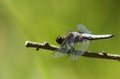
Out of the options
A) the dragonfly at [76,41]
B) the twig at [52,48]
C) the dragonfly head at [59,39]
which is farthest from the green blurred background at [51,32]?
the twig at [52,48]

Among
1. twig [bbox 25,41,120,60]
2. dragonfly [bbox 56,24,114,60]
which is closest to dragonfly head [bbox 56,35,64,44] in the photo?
dragonfly [bbox 56,24,114,60]

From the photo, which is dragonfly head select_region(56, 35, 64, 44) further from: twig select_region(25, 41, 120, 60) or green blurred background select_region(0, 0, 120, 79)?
green blurred background select_region(0, 0, 120, 79)

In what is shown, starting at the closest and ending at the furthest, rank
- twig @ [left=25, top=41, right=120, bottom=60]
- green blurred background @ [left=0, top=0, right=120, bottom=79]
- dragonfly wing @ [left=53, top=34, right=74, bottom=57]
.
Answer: twig @ [left=25, top=41, right=120, bottom=60] < dragonfly wing @ [left=53, top=34, right=74, bottom=57] < green blurred background @ [left=0, top=0, right=120, bottom=79]

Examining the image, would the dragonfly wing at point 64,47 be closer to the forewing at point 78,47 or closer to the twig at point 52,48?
the forewing at point 78,47

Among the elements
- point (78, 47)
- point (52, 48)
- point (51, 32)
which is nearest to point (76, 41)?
point (78, 47)

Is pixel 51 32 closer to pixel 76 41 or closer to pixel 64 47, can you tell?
pixel 76 41

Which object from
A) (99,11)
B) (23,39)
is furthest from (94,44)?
(23,39)
